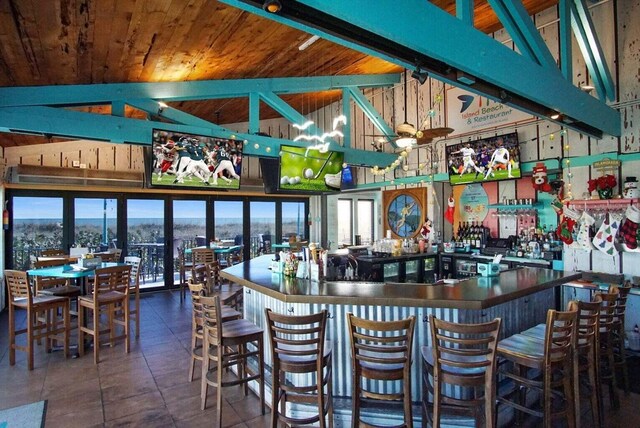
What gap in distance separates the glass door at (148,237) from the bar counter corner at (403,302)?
19.8 ft

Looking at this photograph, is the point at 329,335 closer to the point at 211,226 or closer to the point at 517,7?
the point at 517,7

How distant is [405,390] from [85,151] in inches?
336

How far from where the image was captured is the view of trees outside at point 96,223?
26.0 feet

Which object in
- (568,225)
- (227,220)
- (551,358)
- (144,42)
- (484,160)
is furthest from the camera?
(227,220)

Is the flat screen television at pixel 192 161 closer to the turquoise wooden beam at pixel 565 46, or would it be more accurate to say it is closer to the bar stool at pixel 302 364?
the bar stool at pixel 302 364

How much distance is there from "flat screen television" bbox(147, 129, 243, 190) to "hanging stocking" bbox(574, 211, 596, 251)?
5.11 meters

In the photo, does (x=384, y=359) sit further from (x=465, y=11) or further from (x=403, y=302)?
(x=465, y=11)

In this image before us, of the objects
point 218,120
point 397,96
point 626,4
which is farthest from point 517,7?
point 218,120

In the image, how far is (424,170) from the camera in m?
7.70

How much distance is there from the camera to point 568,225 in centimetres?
526

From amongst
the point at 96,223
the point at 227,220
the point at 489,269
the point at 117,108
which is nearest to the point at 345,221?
the point at 227,220

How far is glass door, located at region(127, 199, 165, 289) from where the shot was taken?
851 cm

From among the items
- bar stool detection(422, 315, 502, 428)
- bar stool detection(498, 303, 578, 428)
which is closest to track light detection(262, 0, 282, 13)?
bar stool detection(422, 315, 502, 428)

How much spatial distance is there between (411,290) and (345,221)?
7.77 meters
